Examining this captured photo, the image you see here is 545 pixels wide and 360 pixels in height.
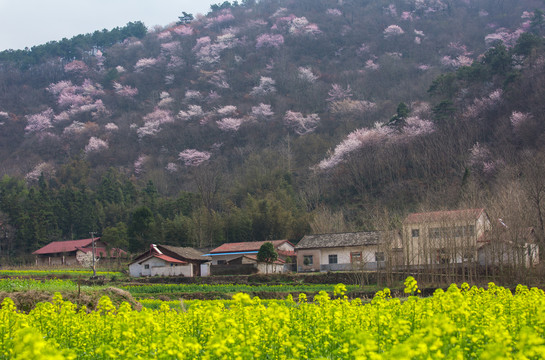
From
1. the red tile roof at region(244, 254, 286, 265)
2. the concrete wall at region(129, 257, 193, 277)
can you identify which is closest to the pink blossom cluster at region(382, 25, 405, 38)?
the red tile roof at region(244, 254, 286, 265)

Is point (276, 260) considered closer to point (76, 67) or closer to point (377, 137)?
point (377, 137)

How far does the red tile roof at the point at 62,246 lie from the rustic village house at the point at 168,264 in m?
14.4

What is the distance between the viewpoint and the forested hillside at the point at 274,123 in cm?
5047

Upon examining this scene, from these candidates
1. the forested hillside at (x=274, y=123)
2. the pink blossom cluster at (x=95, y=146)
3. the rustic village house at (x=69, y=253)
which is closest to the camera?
the forested hillside at (x=274, y=123)

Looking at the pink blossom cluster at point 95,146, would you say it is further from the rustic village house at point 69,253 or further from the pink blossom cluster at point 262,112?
the rustic village house at point 69,253

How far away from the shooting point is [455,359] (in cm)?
532

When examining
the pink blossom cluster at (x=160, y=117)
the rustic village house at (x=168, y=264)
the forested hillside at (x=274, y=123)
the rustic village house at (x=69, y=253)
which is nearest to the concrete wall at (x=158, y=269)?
the rustic village house at (x=168, y=264)

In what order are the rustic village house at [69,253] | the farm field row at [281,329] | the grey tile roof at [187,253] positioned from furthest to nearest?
the rustic village house at [69,253], the grey tile roof at [187,253], the farm field row at [281,329]

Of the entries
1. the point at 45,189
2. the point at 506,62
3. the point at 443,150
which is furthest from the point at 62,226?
the point at 506,62

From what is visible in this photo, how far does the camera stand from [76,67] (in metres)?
109

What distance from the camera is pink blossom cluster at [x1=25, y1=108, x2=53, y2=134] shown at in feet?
300

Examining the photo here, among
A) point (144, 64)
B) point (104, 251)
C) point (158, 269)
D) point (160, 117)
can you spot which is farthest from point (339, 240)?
point (144, 64)

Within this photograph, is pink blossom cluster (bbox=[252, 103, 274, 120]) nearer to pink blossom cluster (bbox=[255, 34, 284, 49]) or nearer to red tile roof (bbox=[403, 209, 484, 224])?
pink blossom cluster (bbox=[255, 34, 284, 49])

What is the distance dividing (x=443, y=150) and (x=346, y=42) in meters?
54.7
